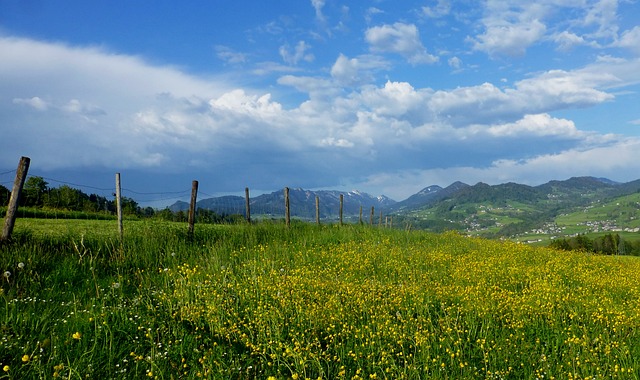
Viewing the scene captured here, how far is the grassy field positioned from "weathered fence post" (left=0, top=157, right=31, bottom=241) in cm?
45

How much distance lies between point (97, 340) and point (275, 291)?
3605 mm

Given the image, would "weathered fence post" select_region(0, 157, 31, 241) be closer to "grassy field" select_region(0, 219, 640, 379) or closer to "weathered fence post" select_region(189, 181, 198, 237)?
"grassy field" select_region(0, 219, 640, 379)

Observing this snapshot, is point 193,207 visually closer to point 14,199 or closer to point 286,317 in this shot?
point 14,199

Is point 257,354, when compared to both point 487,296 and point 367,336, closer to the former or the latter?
point 367,336

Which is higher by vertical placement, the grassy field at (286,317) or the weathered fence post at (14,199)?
the weathered fence post at (14,199)

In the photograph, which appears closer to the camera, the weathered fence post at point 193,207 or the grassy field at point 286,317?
the grassy field at point 286,317

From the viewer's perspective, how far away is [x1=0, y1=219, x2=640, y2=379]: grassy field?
6062 mm

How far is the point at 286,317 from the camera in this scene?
7816 mm

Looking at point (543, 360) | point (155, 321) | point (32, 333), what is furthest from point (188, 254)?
point (543, 360)

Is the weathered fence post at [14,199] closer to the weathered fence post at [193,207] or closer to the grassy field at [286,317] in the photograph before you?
the grassy field at [286,317]

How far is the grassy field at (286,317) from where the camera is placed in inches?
239

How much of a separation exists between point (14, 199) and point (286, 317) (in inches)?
352

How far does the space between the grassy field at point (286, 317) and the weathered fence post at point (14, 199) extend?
45 centimetres

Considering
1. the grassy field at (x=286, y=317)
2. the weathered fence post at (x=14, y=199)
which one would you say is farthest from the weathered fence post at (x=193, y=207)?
the weathered fence post at (x=14, y=199)
